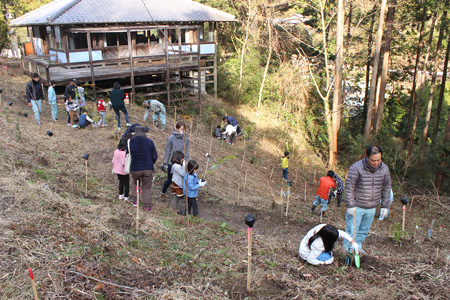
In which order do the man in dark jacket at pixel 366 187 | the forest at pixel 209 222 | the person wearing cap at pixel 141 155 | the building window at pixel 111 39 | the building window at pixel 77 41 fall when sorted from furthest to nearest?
the building window at pixel 111 39 < the building window at pixel 77 41 < the person wearing cap at pixel 141 155 < the man in dark jacket at pixel 366 187 < the forest at pixel 209 222

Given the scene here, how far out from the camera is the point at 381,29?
14.1m

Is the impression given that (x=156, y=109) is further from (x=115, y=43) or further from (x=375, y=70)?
(x=375, y=70)

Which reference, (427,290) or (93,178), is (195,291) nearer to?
(427,290)

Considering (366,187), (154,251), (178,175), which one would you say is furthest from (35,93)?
(366,187)

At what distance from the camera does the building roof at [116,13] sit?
15031 millimetres

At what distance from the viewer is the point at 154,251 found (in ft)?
15.1

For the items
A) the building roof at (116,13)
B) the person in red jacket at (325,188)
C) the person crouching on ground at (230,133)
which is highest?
the building roof at (116,13)

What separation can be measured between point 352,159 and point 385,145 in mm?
1680

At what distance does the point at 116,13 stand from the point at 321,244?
16202mm

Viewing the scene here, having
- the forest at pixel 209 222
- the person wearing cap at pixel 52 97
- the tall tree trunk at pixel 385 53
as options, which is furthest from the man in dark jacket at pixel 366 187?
the tall tree trunk at pixel 385 53

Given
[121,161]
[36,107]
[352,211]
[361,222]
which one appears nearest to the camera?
[352,211]

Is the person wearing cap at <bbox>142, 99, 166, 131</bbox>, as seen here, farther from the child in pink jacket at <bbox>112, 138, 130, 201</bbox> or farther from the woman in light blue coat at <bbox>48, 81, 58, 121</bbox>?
the child in pink jacket at <bbox>112, 138, 130, 201</bbox>

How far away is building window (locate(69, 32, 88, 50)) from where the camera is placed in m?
16.3

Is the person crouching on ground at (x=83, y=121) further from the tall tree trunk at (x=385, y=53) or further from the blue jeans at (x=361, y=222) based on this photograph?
the tall tree trunk at (x=385, y=53)
